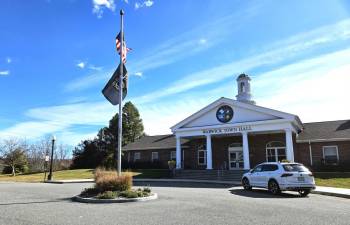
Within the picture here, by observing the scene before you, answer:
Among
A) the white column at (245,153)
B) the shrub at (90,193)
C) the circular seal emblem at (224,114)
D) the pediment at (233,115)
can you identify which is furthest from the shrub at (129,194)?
the circular seal emblem at (224,114)

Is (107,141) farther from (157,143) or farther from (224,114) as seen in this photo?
(224,114)

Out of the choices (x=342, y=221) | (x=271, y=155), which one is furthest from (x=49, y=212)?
(x=271, y=155)

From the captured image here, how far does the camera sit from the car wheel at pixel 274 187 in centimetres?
1614

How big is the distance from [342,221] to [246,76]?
28512 mm

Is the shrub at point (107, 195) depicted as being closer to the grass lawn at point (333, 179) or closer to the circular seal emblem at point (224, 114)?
the grass lawn at point (333, 179)

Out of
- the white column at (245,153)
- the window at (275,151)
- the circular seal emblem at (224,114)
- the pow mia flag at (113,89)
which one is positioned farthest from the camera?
the window at (275,151)

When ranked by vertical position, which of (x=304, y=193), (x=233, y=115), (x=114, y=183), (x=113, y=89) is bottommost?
(x=304, y=193)

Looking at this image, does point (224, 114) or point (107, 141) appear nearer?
point (224, 114)

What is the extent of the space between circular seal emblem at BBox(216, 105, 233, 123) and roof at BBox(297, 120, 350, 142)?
6747 mm

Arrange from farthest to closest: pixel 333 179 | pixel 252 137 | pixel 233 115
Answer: pixel 252 137, pixel 233 115, pixel 333 179

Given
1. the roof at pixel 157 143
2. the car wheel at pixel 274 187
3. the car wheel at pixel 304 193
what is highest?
the roof at pixel 157 143

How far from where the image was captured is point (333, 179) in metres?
23.4

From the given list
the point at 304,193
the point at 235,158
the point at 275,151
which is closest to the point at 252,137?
the point at 275,151

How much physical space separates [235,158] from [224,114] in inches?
220
